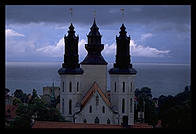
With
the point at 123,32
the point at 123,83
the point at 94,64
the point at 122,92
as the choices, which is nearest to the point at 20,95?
the point at 94,64

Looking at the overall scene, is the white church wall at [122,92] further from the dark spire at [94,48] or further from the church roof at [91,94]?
the dark spire at [94,48]

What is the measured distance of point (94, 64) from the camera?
69.2 feet

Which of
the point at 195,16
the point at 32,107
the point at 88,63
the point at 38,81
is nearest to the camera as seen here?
the point at 195,16

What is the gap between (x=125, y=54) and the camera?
19578 millimetres

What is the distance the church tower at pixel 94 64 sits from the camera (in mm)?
20594

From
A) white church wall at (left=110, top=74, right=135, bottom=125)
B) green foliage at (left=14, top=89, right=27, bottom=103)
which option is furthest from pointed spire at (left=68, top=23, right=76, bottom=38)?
green foliage at (left=14, top=89, right=27, bottom=103)

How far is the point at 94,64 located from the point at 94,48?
1.09 metres

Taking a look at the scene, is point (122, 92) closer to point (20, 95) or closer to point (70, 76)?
point (70, 76)

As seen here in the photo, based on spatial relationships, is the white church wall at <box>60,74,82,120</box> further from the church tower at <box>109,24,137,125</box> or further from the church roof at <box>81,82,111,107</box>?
the church tower at <box>109,24,137,125</box>

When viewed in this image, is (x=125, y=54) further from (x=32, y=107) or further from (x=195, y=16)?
(x=195, y=16)
